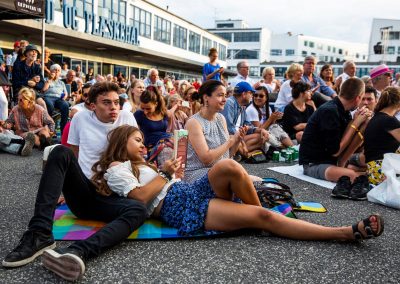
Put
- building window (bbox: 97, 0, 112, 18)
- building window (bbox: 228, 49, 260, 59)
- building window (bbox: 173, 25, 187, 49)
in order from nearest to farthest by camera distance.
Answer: building window (bbox: 97, 0, 112, 18), building window (bbox: 173, 25, 187, 49), building window (bbox: 228, 49, 260, 59)

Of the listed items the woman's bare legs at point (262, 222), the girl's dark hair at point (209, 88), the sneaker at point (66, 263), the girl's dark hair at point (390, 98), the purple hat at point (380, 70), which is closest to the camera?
the sneaker at point (66, 263)

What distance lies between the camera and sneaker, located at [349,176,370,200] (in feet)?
15.1

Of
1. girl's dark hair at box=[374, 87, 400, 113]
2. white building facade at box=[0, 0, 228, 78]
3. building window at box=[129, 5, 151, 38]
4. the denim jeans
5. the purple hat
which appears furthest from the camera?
building window at box=[129, 5, 151, 38]

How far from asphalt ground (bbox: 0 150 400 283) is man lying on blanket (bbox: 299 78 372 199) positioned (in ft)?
6.15

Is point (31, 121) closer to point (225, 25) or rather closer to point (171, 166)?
point (171, 166)

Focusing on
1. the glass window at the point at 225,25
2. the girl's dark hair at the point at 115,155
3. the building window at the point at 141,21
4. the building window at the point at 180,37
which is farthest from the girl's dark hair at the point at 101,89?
the glass window at the point at 225,25

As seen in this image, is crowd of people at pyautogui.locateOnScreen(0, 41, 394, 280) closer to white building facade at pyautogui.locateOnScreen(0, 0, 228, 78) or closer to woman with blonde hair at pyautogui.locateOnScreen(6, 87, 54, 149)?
woman with blonde hair at pyautogui.locateOnScreen(6, 87, 54, 149)

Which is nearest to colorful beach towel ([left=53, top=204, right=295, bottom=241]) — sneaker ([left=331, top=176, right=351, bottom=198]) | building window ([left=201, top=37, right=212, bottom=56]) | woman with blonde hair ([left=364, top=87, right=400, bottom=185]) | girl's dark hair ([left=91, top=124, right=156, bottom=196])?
girl's dark hair ([left=91, top=124, right=156, bottom=196])

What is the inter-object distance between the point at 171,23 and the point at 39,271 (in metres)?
34.3

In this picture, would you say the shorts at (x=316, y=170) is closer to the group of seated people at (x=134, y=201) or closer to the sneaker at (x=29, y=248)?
the group of seated people at (x=134, y=201)

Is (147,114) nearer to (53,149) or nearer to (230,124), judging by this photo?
(230,124)

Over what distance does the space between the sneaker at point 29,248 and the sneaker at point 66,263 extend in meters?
0.18

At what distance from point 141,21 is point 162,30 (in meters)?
3.86

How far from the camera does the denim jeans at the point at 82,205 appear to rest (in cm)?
271
